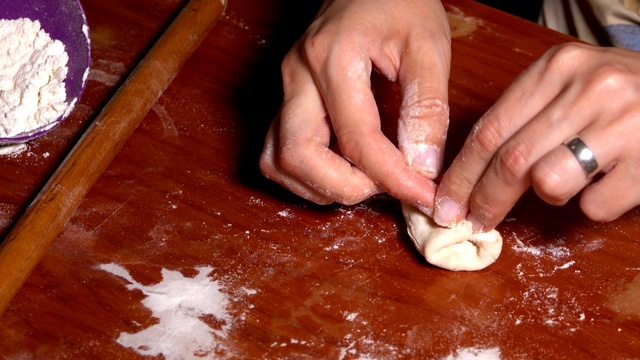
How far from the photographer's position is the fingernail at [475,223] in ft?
3.84

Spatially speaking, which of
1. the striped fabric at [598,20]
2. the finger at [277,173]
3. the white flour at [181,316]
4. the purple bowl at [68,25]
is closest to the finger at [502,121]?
the finger at [277,173]

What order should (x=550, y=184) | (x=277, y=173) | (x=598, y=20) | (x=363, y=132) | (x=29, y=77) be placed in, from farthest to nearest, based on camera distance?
(x=598, y=20)
(x=29, y=77)
(x=277, y=173)
(x=363, y=132)
(x=550, y=184)

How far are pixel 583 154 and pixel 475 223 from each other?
0.25 metres

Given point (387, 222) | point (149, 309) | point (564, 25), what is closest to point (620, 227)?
point (387, 222)

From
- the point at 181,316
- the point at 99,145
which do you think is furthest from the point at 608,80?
the point at 99,145

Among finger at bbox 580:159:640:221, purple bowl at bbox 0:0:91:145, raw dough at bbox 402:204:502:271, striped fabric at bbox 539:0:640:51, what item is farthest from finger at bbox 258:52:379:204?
striped fabric at bbox 539:0:640:51

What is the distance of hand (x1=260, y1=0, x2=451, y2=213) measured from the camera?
1.14 metres

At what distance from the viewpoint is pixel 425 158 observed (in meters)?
1.15

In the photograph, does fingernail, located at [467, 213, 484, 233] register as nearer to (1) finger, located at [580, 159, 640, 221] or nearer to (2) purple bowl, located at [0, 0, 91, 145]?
(1) finger, located at [580, 159, 640, 221]

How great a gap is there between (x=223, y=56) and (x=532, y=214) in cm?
68

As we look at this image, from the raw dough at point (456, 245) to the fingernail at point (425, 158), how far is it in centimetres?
9

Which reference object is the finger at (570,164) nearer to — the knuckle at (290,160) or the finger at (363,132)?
the finger at (363,132)

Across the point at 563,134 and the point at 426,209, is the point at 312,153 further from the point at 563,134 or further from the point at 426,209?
the point at 563,134

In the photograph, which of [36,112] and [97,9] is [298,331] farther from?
[97,9]
